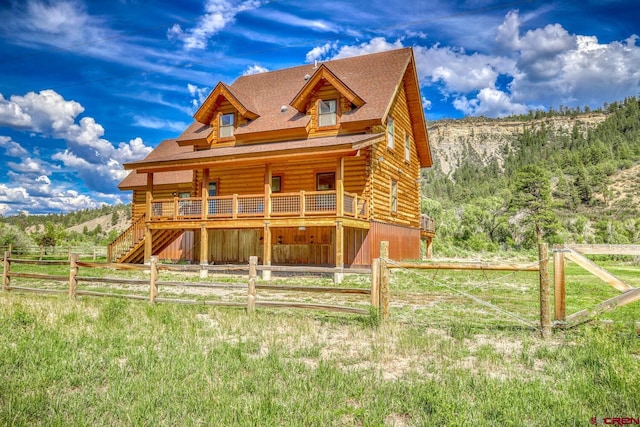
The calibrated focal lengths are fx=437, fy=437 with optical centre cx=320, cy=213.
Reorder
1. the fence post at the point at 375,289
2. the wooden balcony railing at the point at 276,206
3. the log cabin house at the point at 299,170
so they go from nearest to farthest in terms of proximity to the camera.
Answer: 1. the fence post at the point at 375,289
2. the wooden balcony railing at the point at 276,206
3. the log cabin house at the point at 299,170

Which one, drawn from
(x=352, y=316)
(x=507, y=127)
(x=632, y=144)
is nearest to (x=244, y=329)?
(x=352, y=316)

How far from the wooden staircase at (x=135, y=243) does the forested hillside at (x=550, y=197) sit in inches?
889

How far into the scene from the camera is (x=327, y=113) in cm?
2225

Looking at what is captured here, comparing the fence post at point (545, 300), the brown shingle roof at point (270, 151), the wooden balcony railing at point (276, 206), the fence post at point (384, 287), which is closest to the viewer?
the fence post at point (545, 300)

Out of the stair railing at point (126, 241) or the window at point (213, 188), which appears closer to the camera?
the window at point (213, 188)

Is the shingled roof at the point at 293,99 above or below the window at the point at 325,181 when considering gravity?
above

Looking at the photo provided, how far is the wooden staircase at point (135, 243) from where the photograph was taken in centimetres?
2377

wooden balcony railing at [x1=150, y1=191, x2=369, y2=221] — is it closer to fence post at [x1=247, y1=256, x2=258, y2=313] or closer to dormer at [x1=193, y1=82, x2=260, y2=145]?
dormer at [x1=193, y1=82, x2=260, y2=145]

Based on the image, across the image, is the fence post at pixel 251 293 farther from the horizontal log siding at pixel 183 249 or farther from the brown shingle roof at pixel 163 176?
the brown shingle roof at pixel 163 176

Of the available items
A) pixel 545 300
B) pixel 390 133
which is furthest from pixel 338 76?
pixel 545 300

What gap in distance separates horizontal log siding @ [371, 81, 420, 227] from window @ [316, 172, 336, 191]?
2.24 m

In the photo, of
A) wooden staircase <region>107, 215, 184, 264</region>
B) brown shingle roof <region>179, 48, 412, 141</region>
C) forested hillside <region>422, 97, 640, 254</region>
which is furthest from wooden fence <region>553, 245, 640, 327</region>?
forested hillside <region>422, 97, 640, 254</region>

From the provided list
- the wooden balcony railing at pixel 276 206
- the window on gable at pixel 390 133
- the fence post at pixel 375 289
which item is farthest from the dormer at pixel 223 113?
the fence post at pixel 375 289

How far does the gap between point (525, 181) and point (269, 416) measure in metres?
45.5
